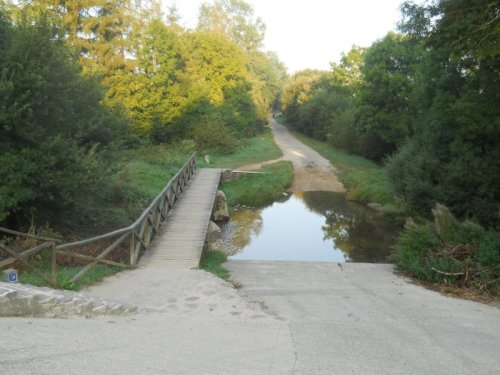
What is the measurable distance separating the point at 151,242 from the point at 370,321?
20.1 feet

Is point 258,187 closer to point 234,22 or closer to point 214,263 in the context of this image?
point 214,263

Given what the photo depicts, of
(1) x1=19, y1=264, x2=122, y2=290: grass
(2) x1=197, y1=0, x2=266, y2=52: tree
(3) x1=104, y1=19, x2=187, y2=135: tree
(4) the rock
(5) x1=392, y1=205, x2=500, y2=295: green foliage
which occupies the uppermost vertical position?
(2) x1=197, y1=0, x2=266, y2=52: tree

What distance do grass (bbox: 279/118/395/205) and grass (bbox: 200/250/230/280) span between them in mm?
10402

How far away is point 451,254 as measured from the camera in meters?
8.83

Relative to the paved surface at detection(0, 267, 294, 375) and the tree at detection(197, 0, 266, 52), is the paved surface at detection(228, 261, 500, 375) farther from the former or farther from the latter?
the tree at detection(197, 0, 266, 52)

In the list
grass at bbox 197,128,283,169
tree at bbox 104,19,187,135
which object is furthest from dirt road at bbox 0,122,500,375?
tree at bbox 104,19,187,135

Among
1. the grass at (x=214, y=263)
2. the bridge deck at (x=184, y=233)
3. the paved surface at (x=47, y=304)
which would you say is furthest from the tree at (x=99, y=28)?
the paved surface at (x=47, y=304)

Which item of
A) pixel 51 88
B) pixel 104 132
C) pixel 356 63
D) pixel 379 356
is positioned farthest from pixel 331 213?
pixel 356 63

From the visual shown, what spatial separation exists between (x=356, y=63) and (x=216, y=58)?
57.3 ft

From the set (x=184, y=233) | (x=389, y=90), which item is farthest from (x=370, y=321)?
(x=389, y=90)

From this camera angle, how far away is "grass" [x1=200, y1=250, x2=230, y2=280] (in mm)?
8750

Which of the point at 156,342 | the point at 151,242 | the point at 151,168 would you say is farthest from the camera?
the point at 151,168

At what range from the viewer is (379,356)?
4.34 m

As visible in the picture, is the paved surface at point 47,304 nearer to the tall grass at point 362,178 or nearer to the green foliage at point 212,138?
the tall grass at point 362,178
